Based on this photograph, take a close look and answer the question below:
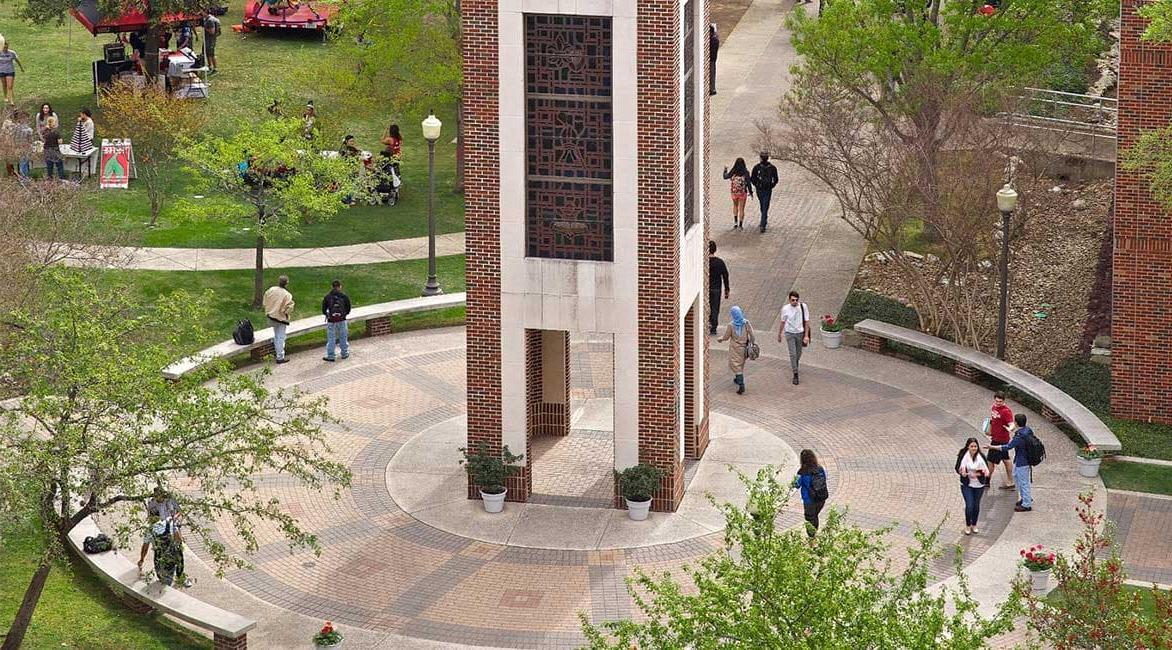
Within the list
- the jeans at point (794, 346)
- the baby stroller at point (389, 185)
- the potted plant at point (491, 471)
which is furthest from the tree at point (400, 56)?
the potted plant at point (491, 471)

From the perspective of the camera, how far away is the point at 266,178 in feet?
127

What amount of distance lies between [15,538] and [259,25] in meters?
30.2

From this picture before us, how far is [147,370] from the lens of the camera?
24594mm

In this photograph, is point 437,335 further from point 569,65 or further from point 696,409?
point 569,65

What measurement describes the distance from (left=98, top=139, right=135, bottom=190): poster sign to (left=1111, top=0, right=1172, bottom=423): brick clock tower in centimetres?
2221

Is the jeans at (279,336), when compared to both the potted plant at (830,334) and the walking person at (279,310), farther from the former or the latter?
the potted plant at (830,334)

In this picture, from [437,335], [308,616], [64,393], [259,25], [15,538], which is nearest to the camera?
[64,393]

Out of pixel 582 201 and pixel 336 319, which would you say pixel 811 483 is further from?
pixel 336 319

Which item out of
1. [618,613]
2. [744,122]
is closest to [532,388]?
[618,613]

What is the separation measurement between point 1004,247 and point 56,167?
2186 cm

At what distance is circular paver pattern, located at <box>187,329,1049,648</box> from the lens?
28.0m

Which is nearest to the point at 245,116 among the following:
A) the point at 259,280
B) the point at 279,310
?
the point at 259,280

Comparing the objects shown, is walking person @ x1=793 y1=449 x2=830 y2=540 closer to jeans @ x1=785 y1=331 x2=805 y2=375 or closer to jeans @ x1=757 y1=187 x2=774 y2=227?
jeans @ x1=785 y1=331 x2=805 y2=375

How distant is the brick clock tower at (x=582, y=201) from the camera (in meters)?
29.0
